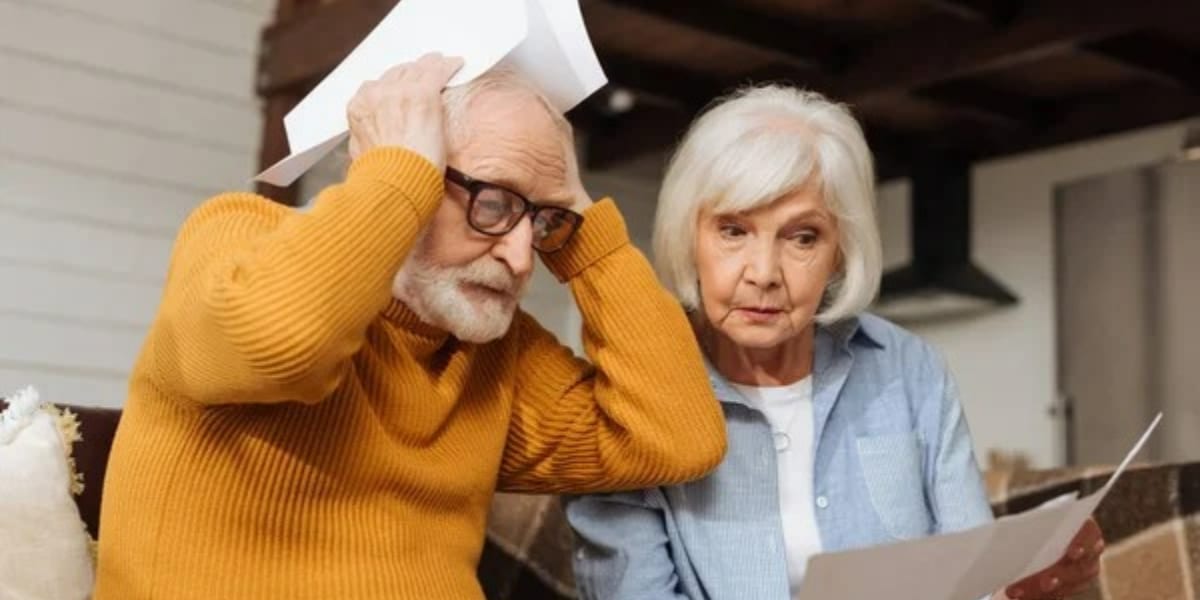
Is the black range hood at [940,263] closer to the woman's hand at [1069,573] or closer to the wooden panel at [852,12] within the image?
the wooden panel at [852,12]

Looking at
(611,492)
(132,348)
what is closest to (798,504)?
(611,492)

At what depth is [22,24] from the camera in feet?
11.6

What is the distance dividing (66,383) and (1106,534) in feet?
9.22

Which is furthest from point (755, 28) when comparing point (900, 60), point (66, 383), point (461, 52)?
point (461, 52)

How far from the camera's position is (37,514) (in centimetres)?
136

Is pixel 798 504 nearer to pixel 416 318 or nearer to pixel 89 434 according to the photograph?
pixel 416 318

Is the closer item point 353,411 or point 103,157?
point 353,411

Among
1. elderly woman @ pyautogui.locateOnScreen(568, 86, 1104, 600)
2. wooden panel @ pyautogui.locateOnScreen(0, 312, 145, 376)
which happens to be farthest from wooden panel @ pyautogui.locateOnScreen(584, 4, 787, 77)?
elderly woman @ pyautogui.locateOnScreen(568, 86, 1104, 600)

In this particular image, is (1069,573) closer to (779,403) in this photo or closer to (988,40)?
(779,403)

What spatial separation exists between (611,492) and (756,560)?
18 cm

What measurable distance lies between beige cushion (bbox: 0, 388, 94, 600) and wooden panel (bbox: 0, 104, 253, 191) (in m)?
2.35

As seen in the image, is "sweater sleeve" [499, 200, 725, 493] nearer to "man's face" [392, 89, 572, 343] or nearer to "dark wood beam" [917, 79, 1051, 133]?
"man's face" [392, 89, 572, 343]

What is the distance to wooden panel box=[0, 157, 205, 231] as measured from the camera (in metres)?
3.49

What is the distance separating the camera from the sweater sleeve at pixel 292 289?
0.99 metres
